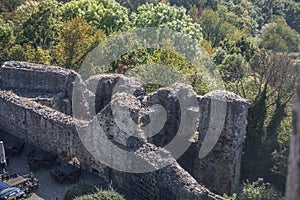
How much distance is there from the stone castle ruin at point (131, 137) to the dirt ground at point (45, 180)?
1.41 feet

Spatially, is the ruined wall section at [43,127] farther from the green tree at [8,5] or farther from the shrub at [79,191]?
the green tree at [8,5]

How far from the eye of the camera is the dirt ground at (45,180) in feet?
66.7

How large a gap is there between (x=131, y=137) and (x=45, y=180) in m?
4.67

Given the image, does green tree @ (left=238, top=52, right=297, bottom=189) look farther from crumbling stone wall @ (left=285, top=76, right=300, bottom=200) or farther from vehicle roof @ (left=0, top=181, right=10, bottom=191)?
crumbling stone wall @ (left=285, top=76, right=300, bottom=200)

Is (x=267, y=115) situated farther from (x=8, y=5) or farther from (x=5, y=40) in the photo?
(x=8, y=5)

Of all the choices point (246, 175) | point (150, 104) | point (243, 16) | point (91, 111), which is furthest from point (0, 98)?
point (243, 16)

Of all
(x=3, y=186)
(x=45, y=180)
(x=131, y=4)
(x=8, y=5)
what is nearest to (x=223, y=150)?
(x=45, y=180)

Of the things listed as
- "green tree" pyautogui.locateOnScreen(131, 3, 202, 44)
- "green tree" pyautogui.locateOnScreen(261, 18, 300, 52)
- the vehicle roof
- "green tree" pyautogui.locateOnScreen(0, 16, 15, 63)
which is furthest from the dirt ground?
"green tree" pyautogui.locateOnScreen(261, 18, 300, 52)

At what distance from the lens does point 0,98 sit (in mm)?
24266

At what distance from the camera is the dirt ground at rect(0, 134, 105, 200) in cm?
2032

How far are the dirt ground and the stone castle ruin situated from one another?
43 cm

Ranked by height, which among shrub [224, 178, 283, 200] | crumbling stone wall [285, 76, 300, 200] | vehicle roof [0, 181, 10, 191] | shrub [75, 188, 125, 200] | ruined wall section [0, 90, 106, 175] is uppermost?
crumbling stone wall [285, 76, 300, 200]

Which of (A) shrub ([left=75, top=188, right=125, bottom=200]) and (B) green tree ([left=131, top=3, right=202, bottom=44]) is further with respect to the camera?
(B) green tree ([left=131, top=3, right=202, bottom=44])

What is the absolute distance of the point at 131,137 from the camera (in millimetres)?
19531
